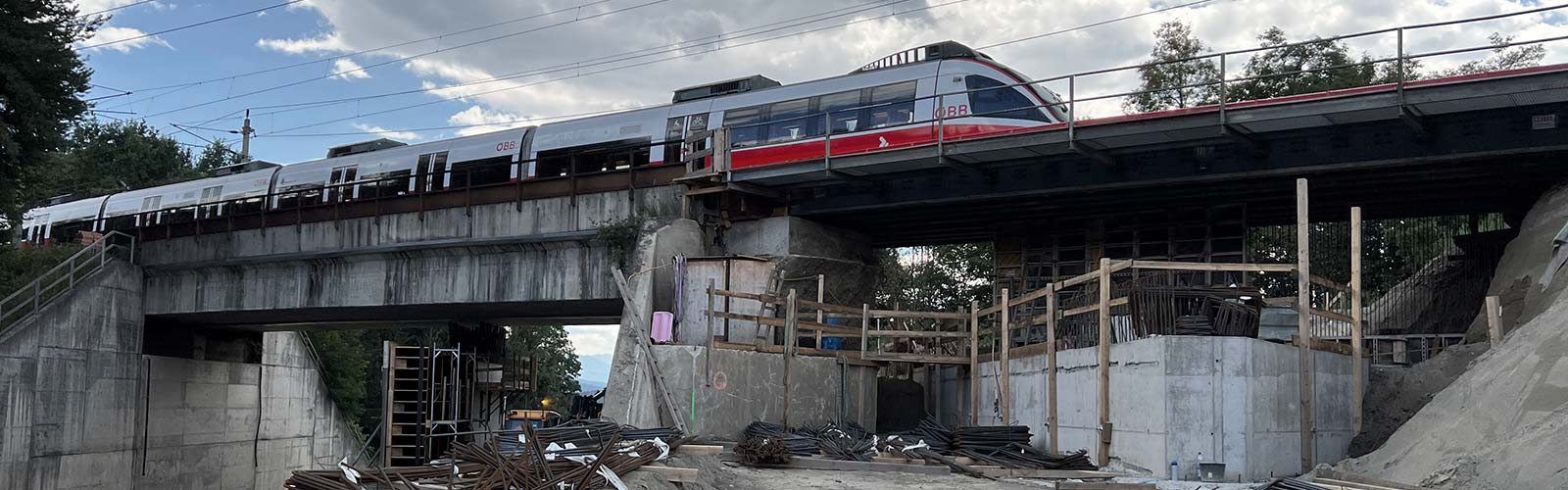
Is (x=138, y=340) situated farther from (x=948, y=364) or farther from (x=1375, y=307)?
(x=1375, y=307)

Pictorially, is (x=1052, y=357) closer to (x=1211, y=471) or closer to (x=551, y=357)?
(x=1211, y=471)

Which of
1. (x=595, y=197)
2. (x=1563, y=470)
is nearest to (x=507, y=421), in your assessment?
(x=595, y=197)

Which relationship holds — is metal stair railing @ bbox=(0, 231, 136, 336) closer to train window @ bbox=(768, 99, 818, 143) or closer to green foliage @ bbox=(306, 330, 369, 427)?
train window @ bbox=(768, 99, 818, 143)

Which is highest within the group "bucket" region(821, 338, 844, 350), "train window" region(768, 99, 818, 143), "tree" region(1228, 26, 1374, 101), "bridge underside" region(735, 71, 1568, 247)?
"tree" region(1228, 26, 1374, 101)

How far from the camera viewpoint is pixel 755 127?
1098 inches

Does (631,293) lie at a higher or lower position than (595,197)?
lower

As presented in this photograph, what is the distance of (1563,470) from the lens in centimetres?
1159

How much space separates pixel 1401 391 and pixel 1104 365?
4.29 m

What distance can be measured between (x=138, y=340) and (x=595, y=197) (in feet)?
51.6

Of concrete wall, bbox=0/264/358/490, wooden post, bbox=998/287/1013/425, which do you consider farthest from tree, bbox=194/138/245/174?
wooden post, bbox=998/287/1013/425

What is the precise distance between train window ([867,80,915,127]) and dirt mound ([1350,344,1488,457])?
10.5 metres

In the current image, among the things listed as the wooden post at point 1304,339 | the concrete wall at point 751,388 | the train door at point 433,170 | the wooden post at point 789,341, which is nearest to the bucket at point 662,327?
the concrete wall at point 751,388

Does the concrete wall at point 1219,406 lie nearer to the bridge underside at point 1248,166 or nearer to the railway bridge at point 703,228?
the bridge underside at point 1248,166

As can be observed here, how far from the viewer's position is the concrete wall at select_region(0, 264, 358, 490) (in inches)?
1216
